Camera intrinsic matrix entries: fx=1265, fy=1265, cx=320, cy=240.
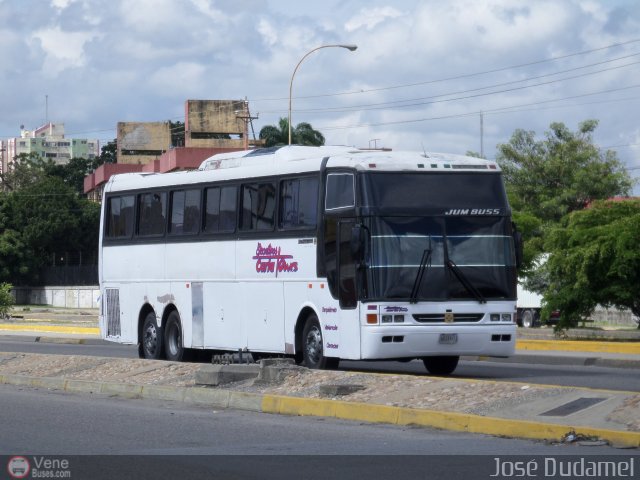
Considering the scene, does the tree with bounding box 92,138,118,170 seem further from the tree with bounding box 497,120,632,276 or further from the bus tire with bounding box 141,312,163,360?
the bus tire with bounding box 141,312,163,360

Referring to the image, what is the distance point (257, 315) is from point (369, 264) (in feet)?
12.2

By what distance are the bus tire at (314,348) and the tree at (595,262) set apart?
14093mm

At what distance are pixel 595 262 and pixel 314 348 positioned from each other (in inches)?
590

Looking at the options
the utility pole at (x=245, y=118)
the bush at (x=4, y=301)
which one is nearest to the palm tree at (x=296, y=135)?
the utility pole at (x=245, y=118)

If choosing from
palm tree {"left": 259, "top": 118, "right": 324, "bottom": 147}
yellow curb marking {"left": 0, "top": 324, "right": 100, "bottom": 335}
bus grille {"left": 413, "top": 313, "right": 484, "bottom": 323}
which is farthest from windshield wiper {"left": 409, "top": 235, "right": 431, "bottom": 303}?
palm tree {"left": 259, "top": 118, "right": 324, "bottom": 147}

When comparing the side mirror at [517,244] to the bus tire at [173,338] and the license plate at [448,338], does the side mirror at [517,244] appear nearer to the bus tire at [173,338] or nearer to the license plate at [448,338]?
the license plate at [448,338]

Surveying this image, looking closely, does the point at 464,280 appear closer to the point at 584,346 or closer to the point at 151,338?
the point at 151,338

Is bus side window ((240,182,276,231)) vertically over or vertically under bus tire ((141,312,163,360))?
over

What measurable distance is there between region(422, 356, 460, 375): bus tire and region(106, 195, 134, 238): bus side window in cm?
797

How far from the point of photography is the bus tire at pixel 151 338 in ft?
82.4

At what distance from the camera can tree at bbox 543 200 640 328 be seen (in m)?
32.7

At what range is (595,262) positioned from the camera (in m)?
33.3

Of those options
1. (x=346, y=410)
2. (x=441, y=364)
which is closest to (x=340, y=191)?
(x=441, y=364)
